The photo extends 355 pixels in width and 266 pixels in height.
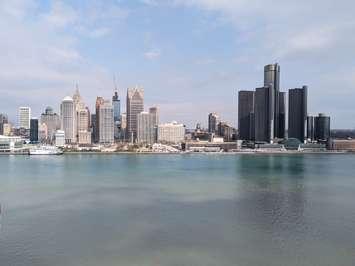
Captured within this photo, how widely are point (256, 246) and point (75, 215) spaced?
835cm

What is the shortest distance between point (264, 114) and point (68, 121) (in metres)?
62.2

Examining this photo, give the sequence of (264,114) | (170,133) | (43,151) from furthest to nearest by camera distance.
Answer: (170,133) → (264,114) → (43,151)

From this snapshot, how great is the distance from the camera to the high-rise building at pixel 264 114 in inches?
4864

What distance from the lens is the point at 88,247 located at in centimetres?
1258

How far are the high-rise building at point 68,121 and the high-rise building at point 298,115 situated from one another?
231ft

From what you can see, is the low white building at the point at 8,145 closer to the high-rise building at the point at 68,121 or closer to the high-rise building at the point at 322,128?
the high-rise building at the point at 68,121

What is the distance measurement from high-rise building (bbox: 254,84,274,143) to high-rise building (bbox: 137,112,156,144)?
3499cm

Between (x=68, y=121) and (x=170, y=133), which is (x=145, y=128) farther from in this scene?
(x=68, y=121)

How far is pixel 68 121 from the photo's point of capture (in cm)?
12756

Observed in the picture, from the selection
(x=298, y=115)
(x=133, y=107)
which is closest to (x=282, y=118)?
(x=298, y=115)

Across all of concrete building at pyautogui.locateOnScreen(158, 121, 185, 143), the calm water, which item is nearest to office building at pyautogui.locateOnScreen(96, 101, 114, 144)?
concrete building at pyautogui.locateOnScreen(158, 121, 185, 143)

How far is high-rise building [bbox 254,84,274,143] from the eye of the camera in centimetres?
12354

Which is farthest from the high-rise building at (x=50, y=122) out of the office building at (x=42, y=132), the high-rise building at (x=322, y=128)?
the high-rise building at (x=322, y=128)

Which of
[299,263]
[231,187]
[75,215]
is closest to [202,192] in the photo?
[231,187]
